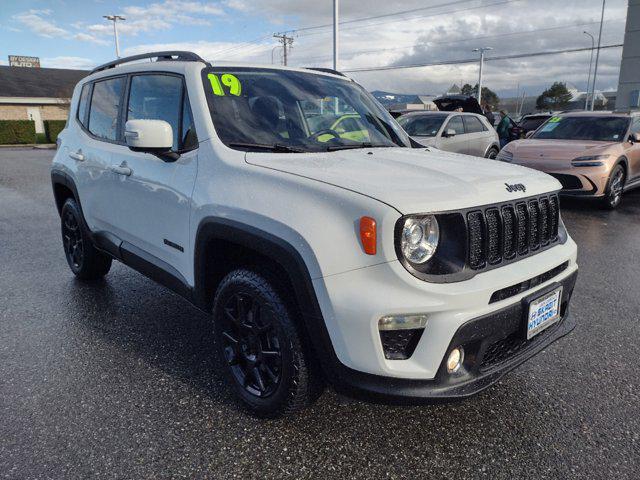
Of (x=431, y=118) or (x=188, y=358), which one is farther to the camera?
(x=431, y=118)

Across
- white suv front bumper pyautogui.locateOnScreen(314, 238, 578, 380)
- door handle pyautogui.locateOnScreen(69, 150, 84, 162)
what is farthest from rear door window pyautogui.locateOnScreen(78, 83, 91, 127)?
white suv front bumper pyautogui.locateOnScreen(314, 238, 578, 380)

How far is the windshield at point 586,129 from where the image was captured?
8.97 meters

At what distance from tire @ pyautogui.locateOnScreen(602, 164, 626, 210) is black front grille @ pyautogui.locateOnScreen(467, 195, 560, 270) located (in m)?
6.41

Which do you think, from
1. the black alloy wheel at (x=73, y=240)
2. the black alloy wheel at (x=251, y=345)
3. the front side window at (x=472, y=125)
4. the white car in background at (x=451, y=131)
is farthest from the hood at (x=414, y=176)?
the front side window at (x=472, y=125)

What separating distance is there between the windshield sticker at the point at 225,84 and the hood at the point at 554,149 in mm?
6635

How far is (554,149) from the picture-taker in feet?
27.3

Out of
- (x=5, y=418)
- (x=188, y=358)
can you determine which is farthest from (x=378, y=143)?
(x=5, y=418)

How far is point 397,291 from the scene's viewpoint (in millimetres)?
2033

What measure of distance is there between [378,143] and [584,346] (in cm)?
199

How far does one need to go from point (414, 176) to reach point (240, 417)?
153 centimetres

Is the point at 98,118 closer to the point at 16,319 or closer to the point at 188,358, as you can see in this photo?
the point at 16,319

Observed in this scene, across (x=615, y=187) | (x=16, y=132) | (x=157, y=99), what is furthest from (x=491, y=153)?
(x=16, y=132)

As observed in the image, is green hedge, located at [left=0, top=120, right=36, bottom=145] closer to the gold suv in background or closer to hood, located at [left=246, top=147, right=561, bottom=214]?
the gold suv in background

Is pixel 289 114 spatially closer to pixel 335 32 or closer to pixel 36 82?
pixel 335 32
